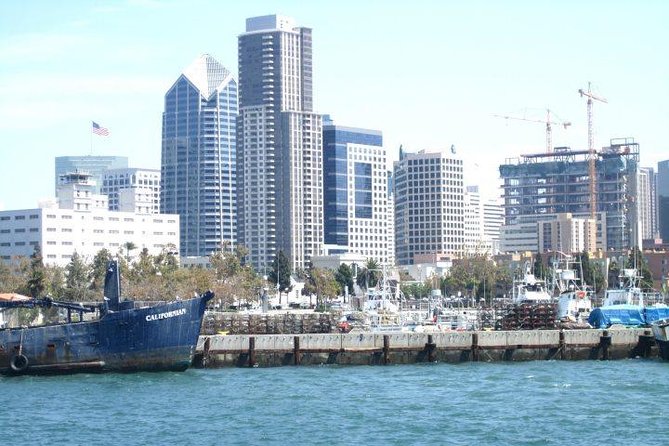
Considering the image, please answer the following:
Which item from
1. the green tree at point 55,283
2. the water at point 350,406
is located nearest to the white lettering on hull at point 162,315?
the water at point 350,406

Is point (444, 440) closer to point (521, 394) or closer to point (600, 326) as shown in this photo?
point (521, 394)

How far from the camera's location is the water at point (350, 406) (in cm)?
6228

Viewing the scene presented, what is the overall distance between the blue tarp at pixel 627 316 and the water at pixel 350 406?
19441 millimetres

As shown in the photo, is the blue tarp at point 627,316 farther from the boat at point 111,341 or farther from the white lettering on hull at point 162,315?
the white lettering on hull at point 162,315

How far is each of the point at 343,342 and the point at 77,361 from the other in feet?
63.6

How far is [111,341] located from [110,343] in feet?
0.53

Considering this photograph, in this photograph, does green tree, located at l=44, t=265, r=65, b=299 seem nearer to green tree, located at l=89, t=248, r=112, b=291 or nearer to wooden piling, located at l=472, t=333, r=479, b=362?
green tree, located at l=89, t=248, r=112, b=291

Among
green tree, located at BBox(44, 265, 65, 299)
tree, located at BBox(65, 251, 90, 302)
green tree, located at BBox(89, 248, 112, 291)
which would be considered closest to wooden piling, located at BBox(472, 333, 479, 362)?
tree, located at BBox(65, 251, 90, 302)

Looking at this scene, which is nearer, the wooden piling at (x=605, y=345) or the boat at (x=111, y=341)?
the boat at (x=111, y=341)

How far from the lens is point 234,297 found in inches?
7087

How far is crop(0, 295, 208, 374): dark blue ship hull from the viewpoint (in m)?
84.8

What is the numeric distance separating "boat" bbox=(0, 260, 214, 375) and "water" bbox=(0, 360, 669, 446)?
2.93ft

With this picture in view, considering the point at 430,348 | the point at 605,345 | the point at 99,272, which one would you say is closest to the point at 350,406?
the point at 430,348

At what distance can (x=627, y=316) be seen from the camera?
112875 mm
